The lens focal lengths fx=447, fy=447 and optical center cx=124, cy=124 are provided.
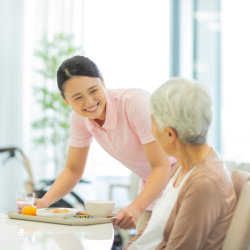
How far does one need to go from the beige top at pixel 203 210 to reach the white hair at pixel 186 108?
10 centimetres

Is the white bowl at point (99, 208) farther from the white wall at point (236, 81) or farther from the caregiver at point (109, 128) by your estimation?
the white wall at point (236, 81)

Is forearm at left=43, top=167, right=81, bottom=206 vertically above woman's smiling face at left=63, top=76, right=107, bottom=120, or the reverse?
woman's smiling face at left=63, top=76, right=107, bottom=120

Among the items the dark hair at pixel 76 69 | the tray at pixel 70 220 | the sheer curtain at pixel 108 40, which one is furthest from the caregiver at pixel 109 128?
the sheer curtain at pixel 108 40

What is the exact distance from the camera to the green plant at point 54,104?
490 cm

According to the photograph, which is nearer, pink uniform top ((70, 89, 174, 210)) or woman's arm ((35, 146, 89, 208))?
pink uniform top ((70, 89, 174, 210))

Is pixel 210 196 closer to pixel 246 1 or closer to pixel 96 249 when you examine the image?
pixel 96 249

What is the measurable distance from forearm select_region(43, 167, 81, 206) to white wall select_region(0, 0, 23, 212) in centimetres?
310

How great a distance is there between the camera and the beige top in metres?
1.24

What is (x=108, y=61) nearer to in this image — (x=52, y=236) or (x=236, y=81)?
(x=236, y=81)

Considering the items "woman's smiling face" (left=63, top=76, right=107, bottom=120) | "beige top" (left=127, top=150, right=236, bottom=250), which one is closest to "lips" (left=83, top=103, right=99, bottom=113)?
"woman's smiling face" (left=63, top=76, right=107, bottom=120)

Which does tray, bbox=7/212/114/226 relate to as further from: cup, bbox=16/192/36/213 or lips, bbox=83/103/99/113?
lips, bbox=83/103/99/113

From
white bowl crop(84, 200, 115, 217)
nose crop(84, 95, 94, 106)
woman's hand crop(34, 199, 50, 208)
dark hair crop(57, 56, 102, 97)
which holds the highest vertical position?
dark hair crop(57, 56, 102, 97)

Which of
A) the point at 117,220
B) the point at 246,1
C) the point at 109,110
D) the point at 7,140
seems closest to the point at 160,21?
the point at 246,1

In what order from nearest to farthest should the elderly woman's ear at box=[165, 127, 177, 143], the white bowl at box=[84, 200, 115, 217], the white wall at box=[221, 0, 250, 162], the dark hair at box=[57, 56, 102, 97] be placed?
the elderly woman's ear at box=[165, 127, 177, 143]
the white bowl at box=[84, 200, 115, 217]
the dark hair at box=[57, 56, 102, 97]
the white wall at box=[221, 0, 250, 162]
